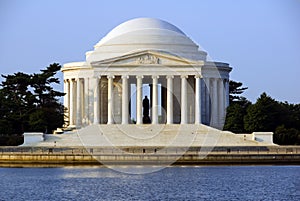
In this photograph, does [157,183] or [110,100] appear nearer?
[157,183]

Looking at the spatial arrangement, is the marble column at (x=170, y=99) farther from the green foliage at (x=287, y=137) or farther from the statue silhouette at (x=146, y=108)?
the green foliage at (x=287, y=137)

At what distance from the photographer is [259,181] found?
298 ft

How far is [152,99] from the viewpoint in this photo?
14675 centimetres

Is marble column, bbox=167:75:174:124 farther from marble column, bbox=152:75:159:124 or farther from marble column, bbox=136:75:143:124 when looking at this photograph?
marble column, bbox=136:75:143:124

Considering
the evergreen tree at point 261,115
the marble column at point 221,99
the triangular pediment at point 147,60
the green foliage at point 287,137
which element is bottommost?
the green foliage at point 287,137

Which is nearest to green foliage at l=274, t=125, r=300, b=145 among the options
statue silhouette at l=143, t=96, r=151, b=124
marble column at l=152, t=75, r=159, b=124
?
marble column at l=152, t=75, r=159, b=124

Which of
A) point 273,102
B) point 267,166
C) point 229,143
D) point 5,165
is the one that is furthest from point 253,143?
point 5,165

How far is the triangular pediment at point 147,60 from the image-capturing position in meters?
142

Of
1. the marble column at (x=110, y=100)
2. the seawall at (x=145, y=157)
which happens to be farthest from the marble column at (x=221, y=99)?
the seawall at (x=145, y=157)

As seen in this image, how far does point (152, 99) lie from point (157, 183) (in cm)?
5637

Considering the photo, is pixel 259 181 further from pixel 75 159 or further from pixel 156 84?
pixel 156 84

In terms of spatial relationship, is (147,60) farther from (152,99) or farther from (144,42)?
(144,42)

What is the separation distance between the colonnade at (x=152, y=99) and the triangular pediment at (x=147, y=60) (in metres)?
1.86

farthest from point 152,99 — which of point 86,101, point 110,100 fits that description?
point 86,101
